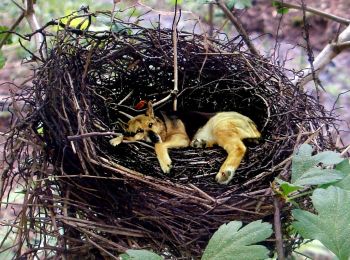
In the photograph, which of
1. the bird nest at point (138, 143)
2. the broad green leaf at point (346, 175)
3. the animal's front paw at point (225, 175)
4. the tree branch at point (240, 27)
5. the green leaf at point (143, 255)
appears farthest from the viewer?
the tree branch at point (240, 27)

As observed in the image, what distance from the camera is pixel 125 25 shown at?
1.61 m

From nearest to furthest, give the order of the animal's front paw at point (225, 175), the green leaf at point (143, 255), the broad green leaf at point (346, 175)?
the green leaf at point (143, 255) → the broad green leaf at point (346, 175) → the animal's front paw at point (225, 175)

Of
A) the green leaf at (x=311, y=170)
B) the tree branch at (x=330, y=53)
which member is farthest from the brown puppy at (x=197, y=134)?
the green leaf at (x=311, y=170)

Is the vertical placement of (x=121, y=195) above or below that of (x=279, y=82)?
below

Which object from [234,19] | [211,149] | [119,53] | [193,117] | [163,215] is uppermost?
[234,19]

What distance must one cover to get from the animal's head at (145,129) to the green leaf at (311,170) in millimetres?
705

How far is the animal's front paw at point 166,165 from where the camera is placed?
1460 mm

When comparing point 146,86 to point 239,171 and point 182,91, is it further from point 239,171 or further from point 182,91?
point 239,171

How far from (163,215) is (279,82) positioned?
0.65m

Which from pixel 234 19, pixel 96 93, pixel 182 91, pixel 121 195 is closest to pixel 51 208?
pixel 121 195

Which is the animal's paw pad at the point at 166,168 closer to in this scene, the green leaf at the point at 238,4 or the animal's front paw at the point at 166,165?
the animal's front paw at the point at 166,165

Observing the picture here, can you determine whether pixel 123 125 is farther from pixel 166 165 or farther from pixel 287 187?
pixel 287 187

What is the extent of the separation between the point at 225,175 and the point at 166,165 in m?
0.15

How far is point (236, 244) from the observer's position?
829 millimetres
